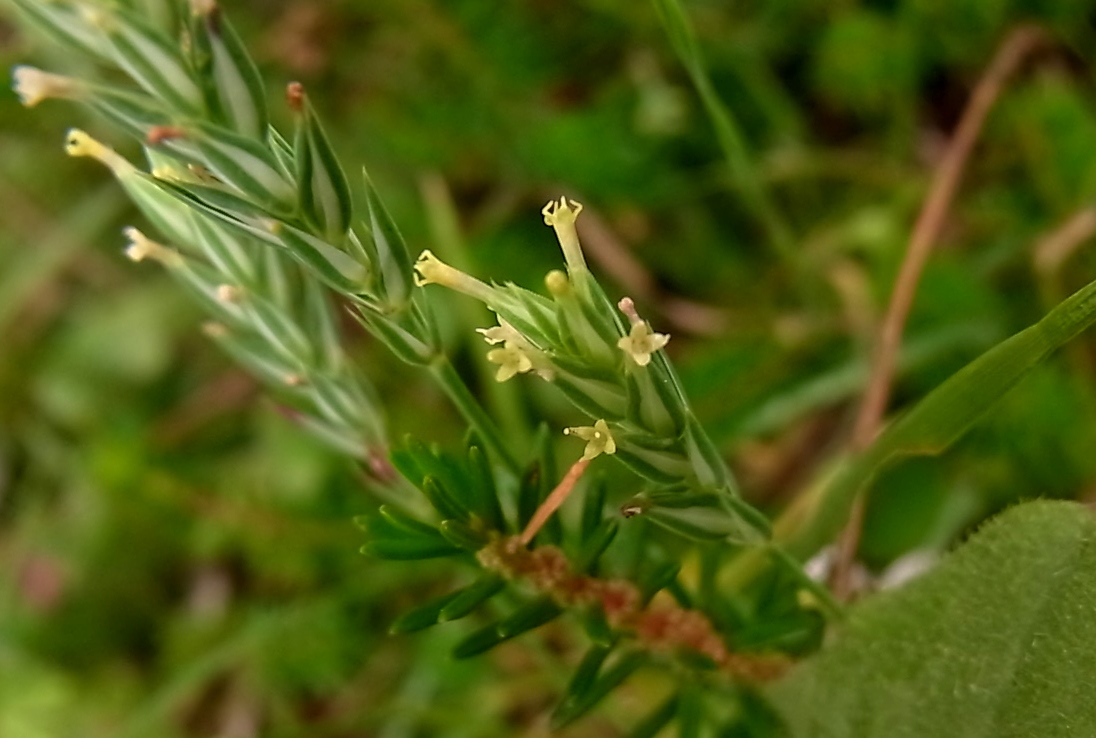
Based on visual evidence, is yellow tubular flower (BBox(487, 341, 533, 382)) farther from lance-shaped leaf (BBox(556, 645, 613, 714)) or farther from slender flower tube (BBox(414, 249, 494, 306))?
lance-shaped leaf (BBox(556, 645, 613, 714))

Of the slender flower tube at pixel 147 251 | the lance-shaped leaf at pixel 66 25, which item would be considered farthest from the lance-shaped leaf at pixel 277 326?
the lance-shaped leaf at pixel 66 25

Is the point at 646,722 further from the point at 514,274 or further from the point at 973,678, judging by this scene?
the point at 514,274

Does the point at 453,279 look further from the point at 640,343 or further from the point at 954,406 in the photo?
the point at 954,406

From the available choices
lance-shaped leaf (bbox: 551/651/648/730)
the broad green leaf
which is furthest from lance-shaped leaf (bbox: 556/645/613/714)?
the broad green leaf

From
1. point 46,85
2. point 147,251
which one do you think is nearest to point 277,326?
point 147,251

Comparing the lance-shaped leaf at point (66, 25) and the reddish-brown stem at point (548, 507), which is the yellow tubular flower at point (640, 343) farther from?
the lance-shaped leaf at point (66, 25)

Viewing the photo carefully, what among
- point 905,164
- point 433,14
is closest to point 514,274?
point 433,14
